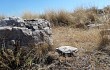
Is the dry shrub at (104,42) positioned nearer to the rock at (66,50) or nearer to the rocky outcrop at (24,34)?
the rock at (66,50)

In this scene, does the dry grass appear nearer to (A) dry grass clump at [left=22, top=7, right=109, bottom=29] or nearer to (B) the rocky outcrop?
(B) the rocky outcrop

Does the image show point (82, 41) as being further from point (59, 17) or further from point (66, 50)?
point (59, 17)

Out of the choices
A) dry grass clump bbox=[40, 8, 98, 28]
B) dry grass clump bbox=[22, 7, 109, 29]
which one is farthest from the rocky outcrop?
dry grass clump bbox=[40, 8, 98, 28]

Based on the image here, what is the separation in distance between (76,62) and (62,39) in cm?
151

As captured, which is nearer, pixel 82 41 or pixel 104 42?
pixel 104 42

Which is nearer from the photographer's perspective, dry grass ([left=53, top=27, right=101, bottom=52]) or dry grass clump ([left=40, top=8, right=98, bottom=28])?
dry grass ([left=53, top=27, right=101, bottom=52])

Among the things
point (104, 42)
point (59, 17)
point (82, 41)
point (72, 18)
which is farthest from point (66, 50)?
point (59, 17)

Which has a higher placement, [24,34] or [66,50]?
[24,34]

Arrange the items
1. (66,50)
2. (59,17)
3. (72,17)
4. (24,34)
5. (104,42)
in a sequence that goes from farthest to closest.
Answer: (59,17) → (72,17) → (104,42) → (24,34) → (66,50)

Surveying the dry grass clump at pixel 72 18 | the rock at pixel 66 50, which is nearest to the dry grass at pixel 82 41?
the rock at pixel 66 50

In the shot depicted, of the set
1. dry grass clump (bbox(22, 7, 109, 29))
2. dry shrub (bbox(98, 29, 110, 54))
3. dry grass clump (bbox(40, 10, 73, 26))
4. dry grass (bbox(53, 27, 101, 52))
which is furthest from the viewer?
dry grass clump (bbox(40, 10, 73, 26))

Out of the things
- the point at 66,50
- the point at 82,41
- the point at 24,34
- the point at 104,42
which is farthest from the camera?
the point at 82,41

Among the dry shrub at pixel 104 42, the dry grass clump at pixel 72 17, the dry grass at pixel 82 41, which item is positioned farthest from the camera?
the dry grass clump at pixel 72 17

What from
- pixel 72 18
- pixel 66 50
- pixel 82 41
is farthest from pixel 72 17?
pixel 66 50
